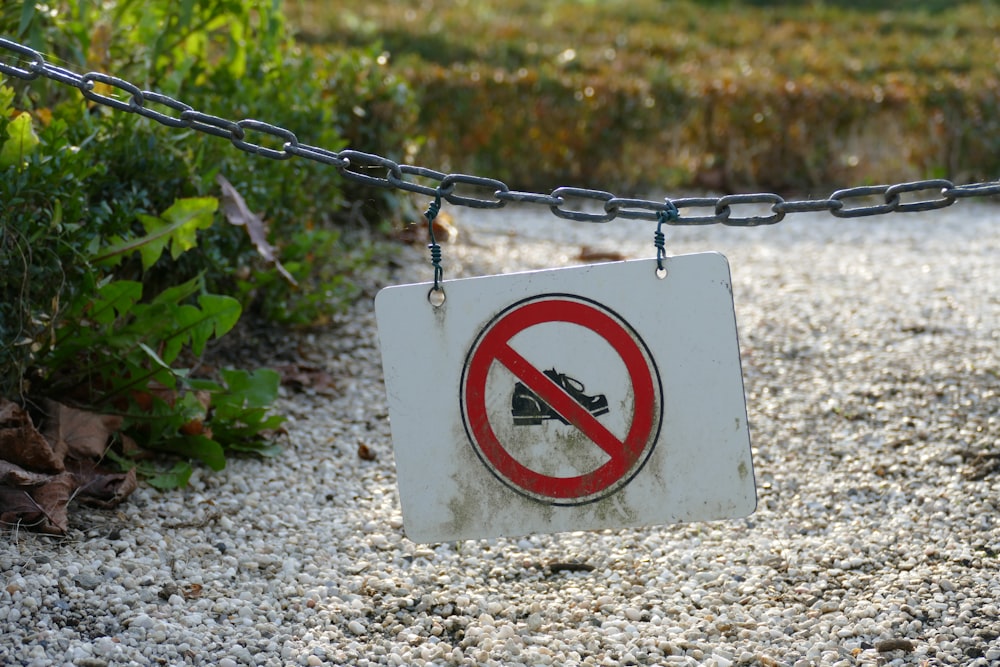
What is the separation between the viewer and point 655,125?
808 cm

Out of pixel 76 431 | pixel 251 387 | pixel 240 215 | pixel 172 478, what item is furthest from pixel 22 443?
pixel 240 215

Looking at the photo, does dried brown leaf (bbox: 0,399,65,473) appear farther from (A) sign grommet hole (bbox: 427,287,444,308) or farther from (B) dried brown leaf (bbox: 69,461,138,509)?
(A) sign grommet hole (bbox: 427,287,444,308)

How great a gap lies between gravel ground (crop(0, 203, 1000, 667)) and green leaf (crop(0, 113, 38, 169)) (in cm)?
96

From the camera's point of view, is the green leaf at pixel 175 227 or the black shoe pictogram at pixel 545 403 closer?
the black shoe pictogram at pixel 545 403

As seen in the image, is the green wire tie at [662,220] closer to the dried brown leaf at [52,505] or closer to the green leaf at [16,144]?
the dried brown leaf at [52,505]

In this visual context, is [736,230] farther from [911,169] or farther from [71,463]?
[71,463]

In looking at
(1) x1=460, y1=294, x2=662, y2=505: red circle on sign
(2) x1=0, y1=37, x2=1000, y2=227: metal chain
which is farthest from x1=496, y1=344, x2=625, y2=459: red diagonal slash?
(2) x1=0, y1=37, x2=1000, y2=227: metal chain

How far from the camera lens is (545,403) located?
85.9 inches

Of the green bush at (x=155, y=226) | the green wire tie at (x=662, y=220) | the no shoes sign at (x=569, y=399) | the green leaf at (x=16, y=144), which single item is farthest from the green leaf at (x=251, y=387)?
the green wire tie at (x=662, y=220)

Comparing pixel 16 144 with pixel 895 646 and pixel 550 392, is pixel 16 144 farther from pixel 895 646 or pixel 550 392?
pixel 895 646

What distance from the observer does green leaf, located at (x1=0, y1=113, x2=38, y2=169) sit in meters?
2.74

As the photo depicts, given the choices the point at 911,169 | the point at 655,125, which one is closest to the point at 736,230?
the point at 655,125

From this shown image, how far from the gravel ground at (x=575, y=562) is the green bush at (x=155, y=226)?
299 mm

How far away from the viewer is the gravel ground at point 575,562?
2.34m
